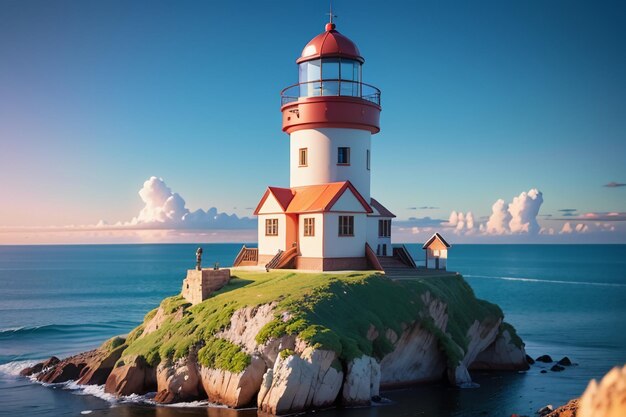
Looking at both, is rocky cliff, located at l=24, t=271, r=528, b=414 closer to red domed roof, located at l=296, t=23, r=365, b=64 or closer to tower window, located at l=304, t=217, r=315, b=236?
tower window, located at l=304, t=217, r=315, b=236

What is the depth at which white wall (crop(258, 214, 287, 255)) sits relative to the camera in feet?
127

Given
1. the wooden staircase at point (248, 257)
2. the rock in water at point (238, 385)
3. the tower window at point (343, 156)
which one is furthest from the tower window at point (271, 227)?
the rock in water at point (238, 385)

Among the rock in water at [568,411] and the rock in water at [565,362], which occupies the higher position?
the rock in water at [568,411]

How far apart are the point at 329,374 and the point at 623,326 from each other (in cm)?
3835

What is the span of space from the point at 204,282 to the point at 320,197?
8472 mm

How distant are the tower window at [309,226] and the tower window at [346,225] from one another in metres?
1.58

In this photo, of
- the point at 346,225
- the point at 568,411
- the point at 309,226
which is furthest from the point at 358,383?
the point at 309,226

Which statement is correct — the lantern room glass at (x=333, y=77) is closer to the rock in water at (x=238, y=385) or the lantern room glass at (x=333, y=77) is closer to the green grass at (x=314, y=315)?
the green grass at (x=314, y=315)

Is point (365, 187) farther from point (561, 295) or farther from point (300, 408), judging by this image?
point (561, 295)

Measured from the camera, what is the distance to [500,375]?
34406mm

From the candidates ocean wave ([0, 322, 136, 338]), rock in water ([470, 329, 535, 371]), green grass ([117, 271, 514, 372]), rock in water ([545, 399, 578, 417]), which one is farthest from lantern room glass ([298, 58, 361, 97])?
ocean wave ([0, 322, 136, 338])

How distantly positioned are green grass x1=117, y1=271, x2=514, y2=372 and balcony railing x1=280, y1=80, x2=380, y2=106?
11.2 meters

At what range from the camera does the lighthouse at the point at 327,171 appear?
3691 centimetres

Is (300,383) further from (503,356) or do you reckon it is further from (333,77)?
(333,77)
